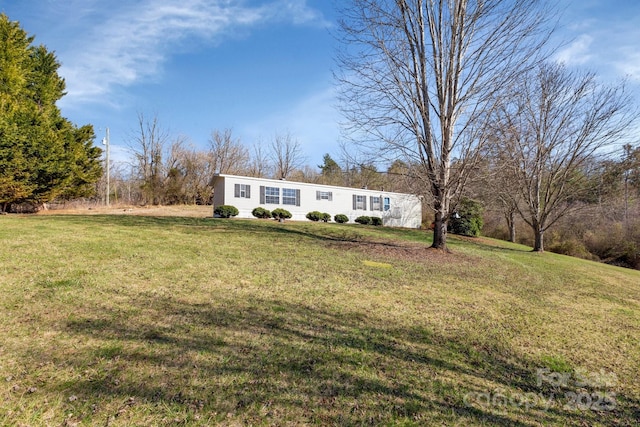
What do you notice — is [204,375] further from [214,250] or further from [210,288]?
[214,250]

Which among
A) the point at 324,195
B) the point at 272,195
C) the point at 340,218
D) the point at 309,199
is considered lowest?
the point at 340,218

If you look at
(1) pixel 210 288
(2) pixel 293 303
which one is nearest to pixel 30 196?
(1) pixel 210 288

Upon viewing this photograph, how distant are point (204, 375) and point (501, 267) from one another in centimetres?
815

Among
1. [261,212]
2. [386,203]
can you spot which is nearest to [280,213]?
[261,212]

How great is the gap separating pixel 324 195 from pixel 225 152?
1722cm

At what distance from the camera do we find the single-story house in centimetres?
1705

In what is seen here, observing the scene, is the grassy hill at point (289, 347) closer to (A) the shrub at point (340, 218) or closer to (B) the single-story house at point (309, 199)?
(B) the single-story house at point (309, 199)

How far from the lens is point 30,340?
250 cm

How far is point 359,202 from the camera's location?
69.0ft

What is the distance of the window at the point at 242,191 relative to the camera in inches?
665

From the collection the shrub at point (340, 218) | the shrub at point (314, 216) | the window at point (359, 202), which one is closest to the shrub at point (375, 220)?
the window at point (359, 202)

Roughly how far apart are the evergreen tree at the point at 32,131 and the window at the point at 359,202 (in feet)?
55.0

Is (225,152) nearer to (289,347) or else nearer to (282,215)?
(282,215)

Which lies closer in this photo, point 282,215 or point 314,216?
point 282,215
